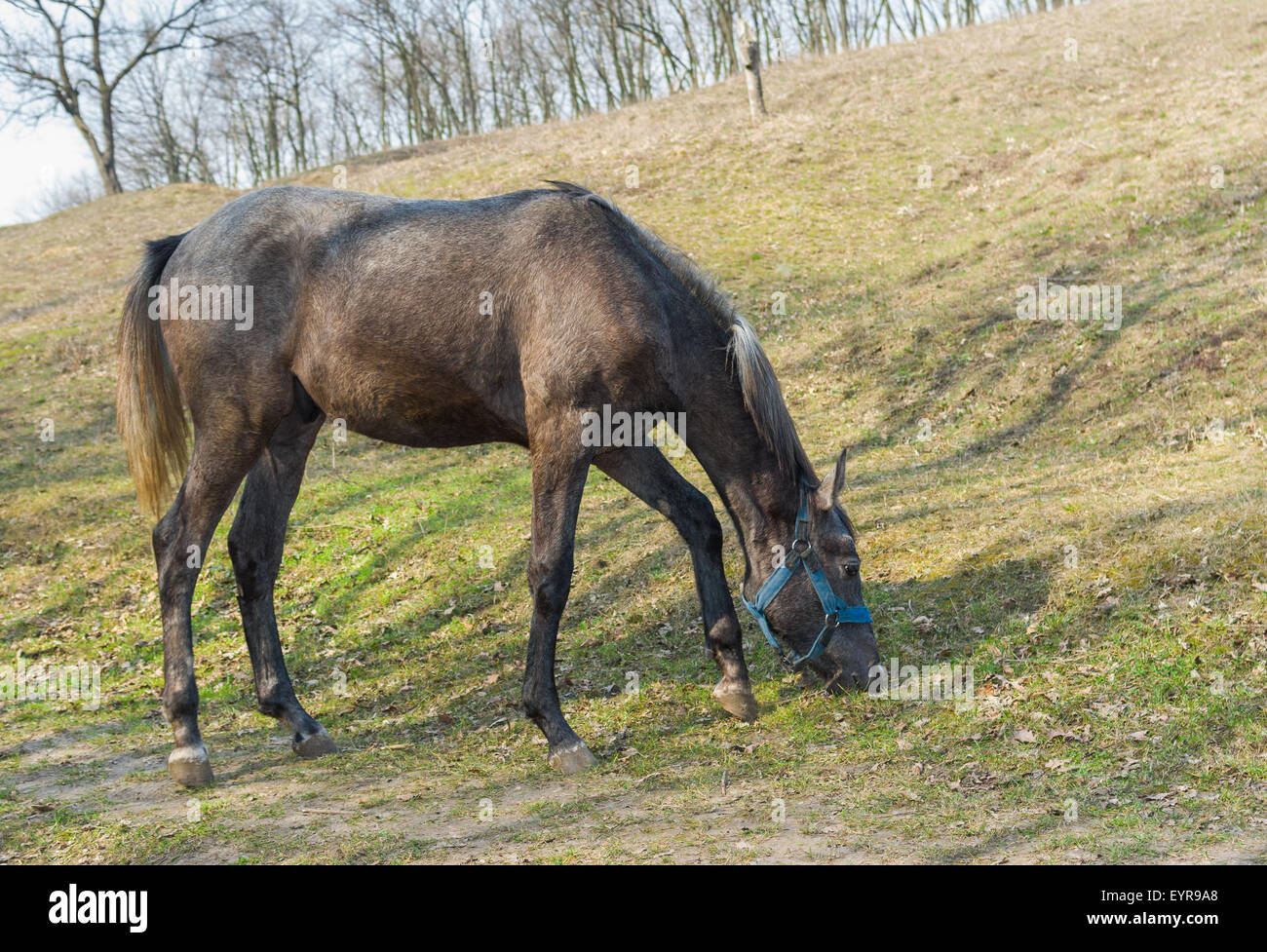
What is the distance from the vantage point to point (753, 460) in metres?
6.20

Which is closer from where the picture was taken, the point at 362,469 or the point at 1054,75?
the point at 362,469

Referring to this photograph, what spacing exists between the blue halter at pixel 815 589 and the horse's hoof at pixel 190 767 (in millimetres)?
3414

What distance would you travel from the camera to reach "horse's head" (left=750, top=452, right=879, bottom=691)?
6.07 m

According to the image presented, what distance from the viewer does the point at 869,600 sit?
755cm

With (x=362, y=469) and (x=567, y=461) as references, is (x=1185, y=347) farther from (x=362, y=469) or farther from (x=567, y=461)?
(x=362, y=469)

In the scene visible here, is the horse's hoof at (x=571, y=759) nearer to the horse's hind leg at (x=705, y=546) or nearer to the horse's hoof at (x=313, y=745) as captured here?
the horse's hind leg at (x=705, y=546)

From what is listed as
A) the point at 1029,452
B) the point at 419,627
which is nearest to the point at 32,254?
the point at 419,627

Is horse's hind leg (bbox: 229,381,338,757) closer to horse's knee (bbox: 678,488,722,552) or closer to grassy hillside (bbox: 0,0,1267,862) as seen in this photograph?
Answer: grassy hillside (bbox: 0,0,1267,862)

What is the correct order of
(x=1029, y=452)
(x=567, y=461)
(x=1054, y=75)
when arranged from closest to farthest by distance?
(x=567, y=461) < (x=1029, y=452) < (x=1054, y=75)

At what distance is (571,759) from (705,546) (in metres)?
1.57

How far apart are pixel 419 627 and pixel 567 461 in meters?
3.79
